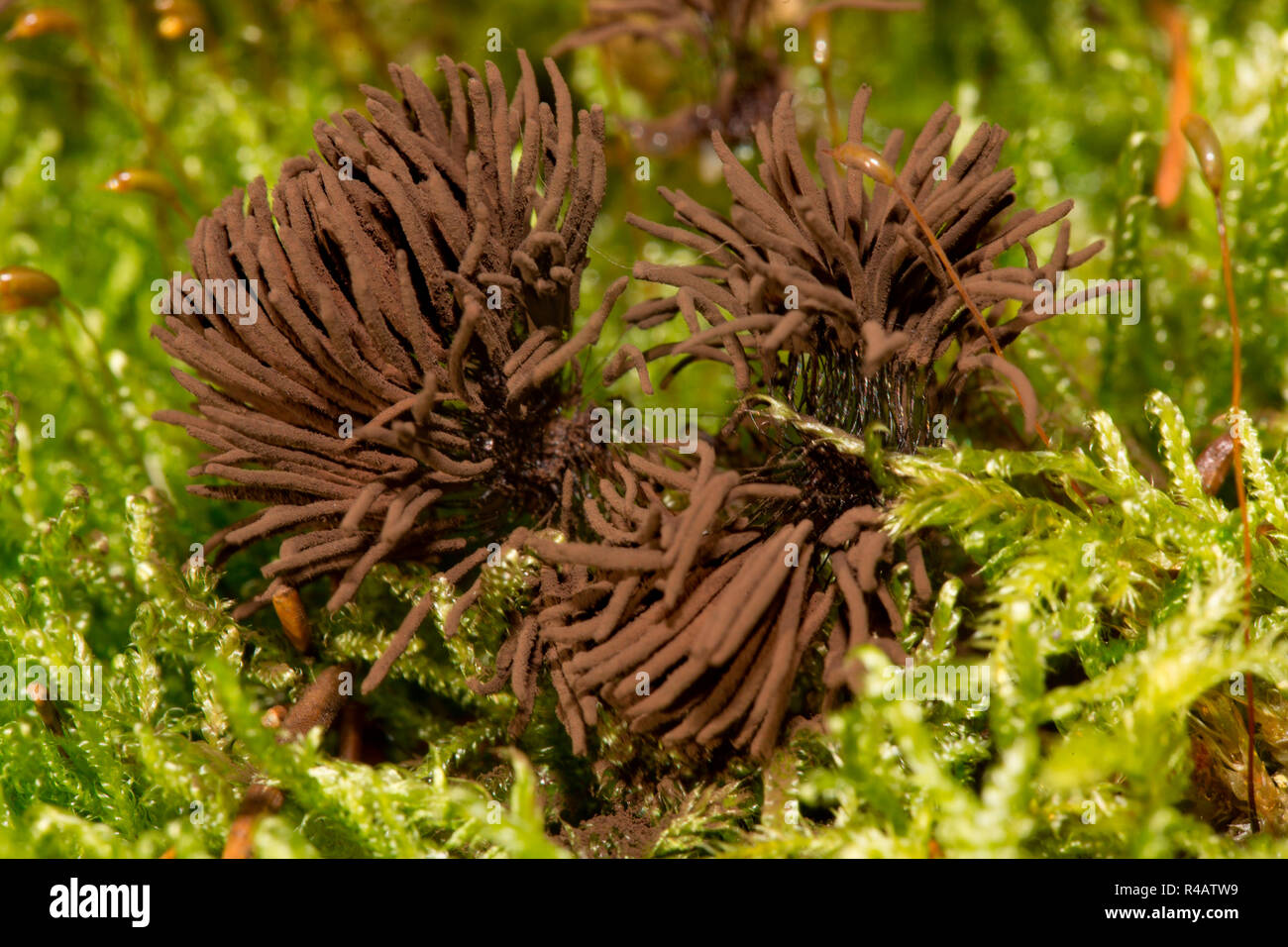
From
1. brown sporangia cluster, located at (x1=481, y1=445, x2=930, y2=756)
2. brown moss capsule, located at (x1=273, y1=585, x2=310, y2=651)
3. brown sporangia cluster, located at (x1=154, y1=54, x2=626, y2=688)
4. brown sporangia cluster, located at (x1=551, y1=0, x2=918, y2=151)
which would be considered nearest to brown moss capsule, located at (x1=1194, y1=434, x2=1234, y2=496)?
brown sporangia cluster, located at (x1=481, y1=445, x2=930, y2=756)

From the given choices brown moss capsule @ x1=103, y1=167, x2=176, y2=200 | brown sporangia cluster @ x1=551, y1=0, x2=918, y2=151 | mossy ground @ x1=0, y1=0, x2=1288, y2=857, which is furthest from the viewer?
brown sporangia cluster @ x1=551, y1=0, x2=918, y2=151

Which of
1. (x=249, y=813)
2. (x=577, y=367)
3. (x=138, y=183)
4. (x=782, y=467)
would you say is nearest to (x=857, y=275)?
(x=782, y=467)

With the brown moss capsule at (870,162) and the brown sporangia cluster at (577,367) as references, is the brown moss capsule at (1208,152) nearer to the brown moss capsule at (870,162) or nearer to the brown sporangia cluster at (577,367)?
the brown sporangia cluster at (577,367)

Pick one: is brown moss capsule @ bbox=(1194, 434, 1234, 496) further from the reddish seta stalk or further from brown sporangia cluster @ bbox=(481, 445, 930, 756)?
brown sporangia cluster @ bbox=(481, 445, 930, 756)
